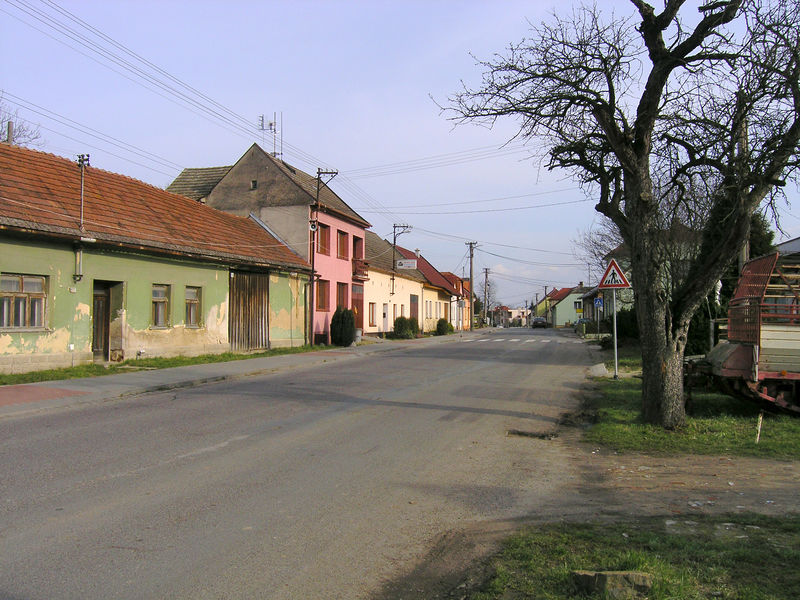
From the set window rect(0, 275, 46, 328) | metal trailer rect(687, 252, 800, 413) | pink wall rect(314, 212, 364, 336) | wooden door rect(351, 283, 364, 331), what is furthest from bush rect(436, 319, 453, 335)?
metal trailer rect(687, 252, 800, 413)

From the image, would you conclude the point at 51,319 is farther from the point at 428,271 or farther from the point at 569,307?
the point at 569,307

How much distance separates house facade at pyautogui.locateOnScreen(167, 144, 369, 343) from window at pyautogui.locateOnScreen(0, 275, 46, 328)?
13.8 metres

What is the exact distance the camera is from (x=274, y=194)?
101ft

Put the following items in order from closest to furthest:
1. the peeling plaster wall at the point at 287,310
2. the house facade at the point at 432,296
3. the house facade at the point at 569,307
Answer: the peeling plaster wall at the point at 287,310
the house facade at the point at 432,296
the house facade at the point at 569,307

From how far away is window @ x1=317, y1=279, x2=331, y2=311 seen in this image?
31.5m

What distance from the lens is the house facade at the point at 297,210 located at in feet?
98.3

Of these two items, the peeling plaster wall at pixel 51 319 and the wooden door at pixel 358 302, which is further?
the wooden door at pixel 358 302

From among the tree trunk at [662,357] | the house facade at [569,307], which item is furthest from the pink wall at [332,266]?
the house facade at [569,307]

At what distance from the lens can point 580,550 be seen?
4.26 m

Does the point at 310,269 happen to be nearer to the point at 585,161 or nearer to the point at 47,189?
the point at 47,189

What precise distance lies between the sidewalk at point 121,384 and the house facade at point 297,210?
1001cm

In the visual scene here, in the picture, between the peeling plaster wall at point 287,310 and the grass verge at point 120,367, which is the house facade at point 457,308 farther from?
the grass verge at point 120,367

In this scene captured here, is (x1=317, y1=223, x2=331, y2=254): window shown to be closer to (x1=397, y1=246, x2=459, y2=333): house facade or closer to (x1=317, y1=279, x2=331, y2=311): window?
(x1=317, y1=279, x2=331, y2=311): window

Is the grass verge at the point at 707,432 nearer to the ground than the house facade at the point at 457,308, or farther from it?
nearer to the ground
